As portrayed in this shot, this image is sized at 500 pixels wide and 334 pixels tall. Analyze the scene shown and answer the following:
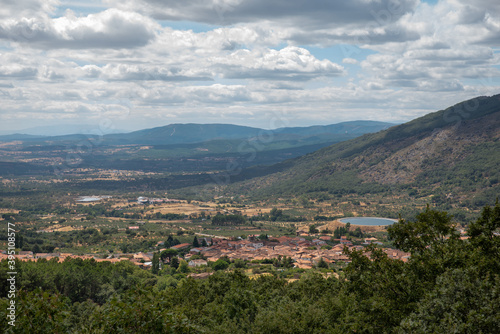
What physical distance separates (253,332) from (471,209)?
118 metres

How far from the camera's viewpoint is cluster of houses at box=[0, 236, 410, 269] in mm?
72500

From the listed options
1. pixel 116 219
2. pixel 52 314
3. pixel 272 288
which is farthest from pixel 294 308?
pixel 116 219

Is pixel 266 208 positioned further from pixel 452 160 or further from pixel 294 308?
pixel 294 308

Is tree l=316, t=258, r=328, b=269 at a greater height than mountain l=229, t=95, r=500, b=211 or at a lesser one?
lesser

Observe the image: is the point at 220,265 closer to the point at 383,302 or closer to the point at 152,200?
the point at 383,302

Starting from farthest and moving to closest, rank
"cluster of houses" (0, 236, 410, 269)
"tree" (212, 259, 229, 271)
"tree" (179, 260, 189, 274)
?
1. "cluster of houses" (0, 236, 410, 269)
2. "tree" (212, 259, 229, 271)
3. "tree" (179, 260, 189, 274)

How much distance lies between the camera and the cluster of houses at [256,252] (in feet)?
238

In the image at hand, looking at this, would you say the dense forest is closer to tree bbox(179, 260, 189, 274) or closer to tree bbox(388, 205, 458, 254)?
tree bbox(388, 205, 458, 254)

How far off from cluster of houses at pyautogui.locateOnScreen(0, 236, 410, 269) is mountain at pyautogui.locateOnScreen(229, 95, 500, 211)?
207 ft

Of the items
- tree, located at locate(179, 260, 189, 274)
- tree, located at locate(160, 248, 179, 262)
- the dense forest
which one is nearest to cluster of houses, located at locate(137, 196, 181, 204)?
tree, located at locate(160, 248, 179, 262)

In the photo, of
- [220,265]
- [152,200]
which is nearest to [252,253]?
[220,265]

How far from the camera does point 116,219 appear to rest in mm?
142125

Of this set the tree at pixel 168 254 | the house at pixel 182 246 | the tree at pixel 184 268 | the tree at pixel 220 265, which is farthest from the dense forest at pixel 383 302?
the house at pixel 182 246

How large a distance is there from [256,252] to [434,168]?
106310 millimetres
